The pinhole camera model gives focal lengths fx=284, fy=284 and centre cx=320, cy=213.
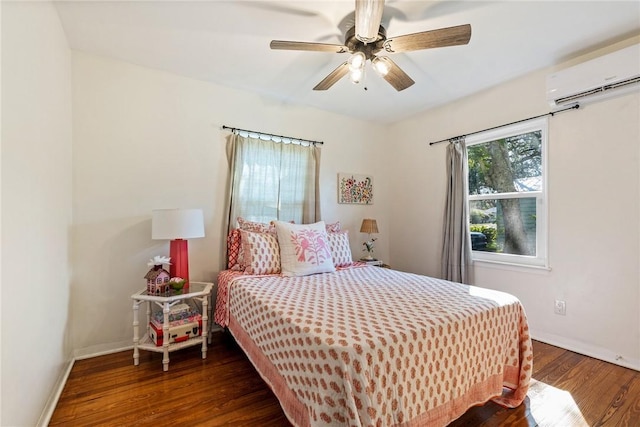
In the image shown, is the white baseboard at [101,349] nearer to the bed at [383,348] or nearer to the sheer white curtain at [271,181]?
the bed at [383,348]

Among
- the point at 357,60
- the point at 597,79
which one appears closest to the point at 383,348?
the point at 357,60

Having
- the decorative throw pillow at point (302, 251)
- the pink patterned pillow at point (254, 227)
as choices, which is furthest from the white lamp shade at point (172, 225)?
the decorative throw pillow at point (302, 251)

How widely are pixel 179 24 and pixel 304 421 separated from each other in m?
2.48

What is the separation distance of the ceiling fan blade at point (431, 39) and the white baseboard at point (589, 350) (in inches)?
99.9

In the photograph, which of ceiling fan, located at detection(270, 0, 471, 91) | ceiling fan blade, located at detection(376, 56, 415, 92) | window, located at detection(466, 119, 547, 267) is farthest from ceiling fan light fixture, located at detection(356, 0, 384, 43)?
window, located at detection(466, 119, 547, 267)

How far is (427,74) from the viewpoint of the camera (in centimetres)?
264

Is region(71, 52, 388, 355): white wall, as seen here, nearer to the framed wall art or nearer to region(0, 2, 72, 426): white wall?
region(0, 2, 72, 426): white wall

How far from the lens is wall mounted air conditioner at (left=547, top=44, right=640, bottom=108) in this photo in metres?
2.03

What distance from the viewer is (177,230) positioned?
217 centimetres

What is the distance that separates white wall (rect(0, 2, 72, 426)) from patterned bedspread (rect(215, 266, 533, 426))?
1.03 m

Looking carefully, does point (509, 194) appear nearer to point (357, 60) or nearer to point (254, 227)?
point (357, 60)

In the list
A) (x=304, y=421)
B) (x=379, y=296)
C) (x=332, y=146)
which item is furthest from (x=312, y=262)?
(x=332, y=146)

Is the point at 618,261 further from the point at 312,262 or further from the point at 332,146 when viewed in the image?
the point at 332,146

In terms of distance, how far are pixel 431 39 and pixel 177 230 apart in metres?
2.14
